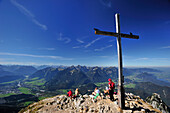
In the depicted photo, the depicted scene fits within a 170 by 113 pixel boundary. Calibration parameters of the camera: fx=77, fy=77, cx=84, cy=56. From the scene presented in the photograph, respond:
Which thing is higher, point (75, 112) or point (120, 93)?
point (120, 93)

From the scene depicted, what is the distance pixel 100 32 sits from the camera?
8.17 metres

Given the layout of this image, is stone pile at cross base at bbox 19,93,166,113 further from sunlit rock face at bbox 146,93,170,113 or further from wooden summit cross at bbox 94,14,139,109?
sunlit rock face at bbox 146,93,170,113

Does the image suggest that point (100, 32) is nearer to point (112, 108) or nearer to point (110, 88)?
point (110, 88)

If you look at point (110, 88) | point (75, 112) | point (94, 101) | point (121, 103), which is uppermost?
point (110, 88)

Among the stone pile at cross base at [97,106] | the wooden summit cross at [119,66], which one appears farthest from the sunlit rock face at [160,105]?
the wooden summit cross at [119,66]

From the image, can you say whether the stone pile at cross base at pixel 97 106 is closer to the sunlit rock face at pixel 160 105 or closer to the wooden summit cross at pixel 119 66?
the wooden summit cross at pixel 119 66

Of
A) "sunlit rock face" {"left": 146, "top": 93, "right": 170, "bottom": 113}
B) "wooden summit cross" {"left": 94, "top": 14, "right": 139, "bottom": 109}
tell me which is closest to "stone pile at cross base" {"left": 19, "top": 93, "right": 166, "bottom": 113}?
"wooden summit cross" {"left": 94, "top": 14, "right": 139, "bottom": 109}

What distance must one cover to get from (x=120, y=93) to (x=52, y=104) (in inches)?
439

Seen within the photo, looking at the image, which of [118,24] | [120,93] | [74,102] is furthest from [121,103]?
[118,24]

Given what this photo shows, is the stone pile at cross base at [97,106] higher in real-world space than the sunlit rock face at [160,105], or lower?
higher

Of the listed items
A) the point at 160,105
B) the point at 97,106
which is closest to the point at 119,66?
the point at 97,106

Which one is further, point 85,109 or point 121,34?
point 85,109

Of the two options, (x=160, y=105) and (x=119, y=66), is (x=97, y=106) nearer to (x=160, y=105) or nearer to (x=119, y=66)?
(x=119, y=66)

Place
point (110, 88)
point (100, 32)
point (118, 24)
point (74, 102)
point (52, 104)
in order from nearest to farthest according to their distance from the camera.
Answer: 1. point (100, 32)
2. point (118, 24)
3. point (110, 88)
4. point (74, 102)
5. point (52, 104)
